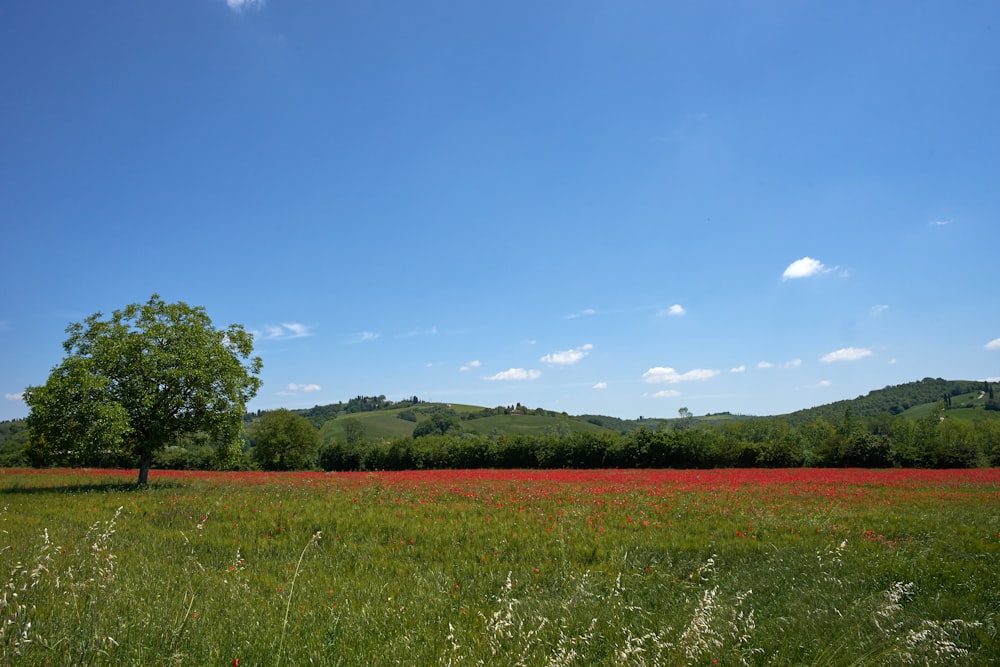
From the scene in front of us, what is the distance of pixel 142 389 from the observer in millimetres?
22609

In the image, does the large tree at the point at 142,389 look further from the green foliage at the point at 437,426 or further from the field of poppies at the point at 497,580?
the green foliage at the point at 437,426

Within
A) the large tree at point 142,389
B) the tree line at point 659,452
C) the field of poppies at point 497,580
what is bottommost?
the tree line at point 659,452

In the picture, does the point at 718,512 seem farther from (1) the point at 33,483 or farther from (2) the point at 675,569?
(1) the point at 33,483

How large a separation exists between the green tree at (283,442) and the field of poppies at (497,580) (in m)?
48.1

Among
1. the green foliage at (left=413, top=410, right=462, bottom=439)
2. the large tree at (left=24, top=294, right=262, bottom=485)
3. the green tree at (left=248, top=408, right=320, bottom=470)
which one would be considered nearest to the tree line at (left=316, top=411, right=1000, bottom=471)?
the green tree at (left=248, top=408, right=320, bottom=470)

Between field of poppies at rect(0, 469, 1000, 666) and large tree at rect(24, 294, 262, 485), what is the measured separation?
348 cm

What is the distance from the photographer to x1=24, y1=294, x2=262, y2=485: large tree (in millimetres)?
20719

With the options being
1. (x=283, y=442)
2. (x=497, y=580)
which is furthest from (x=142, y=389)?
(x=283, y=442)

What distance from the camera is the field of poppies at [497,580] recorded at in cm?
457

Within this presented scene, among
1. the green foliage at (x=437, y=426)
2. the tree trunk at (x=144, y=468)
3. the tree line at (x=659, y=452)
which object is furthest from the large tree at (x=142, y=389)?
the green foliage at (x=437, y=426)

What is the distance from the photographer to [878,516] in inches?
578

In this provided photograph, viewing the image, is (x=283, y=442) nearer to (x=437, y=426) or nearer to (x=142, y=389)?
(x=142, y=389)

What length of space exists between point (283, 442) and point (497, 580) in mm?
64096

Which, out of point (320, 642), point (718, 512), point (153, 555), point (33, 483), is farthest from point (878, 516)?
point (33, 483)
